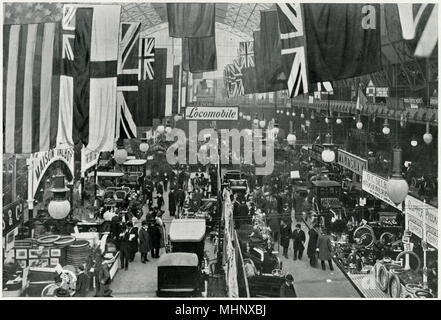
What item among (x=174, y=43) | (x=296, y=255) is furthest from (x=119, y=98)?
(x=296, y=255)

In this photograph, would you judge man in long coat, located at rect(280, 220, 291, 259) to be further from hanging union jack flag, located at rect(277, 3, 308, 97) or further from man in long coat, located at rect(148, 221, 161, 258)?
hanging union jack flag, located at rect(277, 3, 308, 97)

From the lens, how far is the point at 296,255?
470 inches

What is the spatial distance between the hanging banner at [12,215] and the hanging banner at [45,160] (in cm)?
46

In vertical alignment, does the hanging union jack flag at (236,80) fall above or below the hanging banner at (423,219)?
above

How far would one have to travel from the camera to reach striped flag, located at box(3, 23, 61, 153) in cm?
925

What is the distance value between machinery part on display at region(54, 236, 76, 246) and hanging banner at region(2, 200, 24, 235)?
0.85 metres

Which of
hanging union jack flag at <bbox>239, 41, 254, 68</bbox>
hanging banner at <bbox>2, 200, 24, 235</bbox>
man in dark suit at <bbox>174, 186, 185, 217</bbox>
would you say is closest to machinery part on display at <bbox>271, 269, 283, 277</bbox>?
man in dark suit at <bbox>174, 186, 185, 217</bbox>

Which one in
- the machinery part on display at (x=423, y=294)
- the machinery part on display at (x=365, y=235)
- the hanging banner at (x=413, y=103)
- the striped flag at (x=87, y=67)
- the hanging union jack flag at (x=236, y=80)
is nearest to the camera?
the striped flag at (x=87, y=67)

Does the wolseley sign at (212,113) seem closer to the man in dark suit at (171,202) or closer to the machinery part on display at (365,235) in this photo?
the man in dark suit at (171,202)

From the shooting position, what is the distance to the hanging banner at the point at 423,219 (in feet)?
33.5

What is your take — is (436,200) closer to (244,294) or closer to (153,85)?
(244,294)

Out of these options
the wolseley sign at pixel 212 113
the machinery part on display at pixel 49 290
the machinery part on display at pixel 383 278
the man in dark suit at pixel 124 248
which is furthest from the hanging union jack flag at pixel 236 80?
the machinery part on display at pixel 49 290

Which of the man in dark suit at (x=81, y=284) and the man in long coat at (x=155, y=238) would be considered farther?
the man in long coat at (x=155, y=238)
